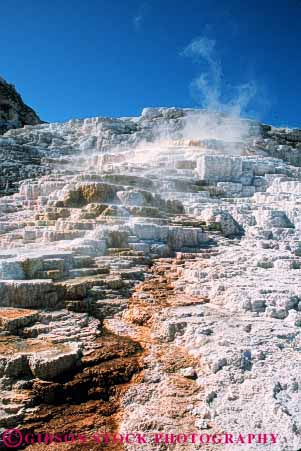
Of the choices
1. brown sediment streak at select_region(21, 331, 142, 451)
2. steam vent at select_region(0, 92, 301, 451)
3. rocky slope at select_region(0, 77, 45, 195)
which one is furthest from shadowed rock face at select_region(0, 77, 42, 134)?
brown sediment streak at select_region(21, 331, 142, 451)

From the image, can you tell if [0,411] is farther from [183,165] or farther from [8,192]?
[183,165]

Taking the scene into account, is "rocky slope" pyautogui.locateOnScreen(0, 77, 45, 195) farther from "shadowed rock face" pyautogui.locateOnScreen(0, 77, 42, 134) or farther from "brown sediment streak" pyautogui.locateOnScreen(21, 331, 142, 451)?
"shadowed rock face" pyautogui.locateOnScreen(0, 77, 42, 134)

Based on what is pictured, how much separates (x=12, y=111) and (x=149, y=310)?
3150 centimetres

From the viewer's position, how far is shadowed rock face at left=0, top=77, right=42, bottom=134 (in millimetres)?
35031

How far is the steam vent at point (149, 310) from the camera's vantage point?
6.16 metres

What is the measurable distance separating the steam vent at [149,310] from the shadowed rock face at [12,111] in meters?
20.1

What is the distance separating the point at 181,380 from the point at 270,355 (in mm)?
1377

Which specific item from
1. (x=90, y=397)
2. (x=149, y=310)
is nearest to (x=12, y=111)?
(x=149, y=310)

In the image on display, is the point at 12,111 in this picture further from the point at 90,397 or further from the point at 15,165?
the point at 90,397

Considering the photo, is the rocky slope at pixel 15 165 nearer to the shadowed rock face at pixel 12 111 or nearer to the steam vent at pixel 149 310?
the steam vent at pixel 149 310

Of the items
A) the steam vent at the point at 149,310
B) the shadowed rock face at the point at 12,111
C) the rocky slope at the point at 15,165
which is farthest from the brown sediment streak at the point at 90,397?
the shadowed rock face at the point at 12,111

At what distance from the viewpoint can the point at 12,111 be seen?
118ft

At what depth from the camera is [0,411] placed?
20.0 ft

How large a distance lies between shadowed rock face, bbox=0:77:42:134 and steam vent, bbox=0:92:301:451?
20.1 meters
